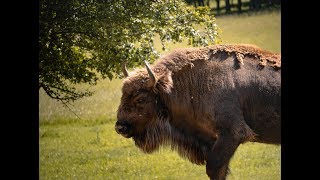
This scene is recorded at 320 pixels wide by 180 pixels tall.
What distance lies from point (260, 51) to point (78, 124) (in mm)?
2637

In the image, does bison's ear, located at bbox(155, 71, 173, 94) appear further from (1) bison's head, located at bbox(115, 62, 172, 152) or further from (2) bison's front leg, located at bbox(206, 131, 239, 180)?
(2) bison's front leg, located at bbox(206, 131, 239, 180)

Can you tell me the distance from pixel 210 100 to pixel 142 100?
2.23 feet

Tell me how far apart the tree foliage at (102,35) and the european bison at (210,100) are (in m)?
1.35

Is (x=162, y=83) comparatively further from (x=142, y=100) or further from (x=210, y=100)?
(x=210, y=100)

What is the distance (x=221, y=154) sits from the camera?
645 centimetres

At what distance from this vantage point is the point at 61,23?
26.5 feet

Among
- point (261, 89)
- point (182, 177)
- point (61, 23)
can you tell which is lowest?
point (182, 177)

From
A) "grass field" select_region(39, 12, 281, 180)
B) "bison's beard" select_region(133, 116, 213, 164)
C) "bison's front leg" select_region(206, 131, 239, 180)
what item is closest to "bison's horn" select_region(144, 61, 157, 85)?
"bison's beard" select_region(133, 116, 213, 164)

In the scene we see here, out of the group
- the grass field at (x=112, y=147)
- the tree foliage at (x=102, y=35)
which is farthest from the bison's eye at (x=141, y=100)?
the tree foliage at (x=102, y=35)

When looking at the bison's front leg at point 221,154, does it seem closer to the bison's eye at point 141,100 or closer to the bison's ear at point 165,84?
the bison's ear at point 165,84

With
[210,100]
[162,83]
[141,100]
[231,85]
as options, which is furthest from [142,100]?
[231,85]
